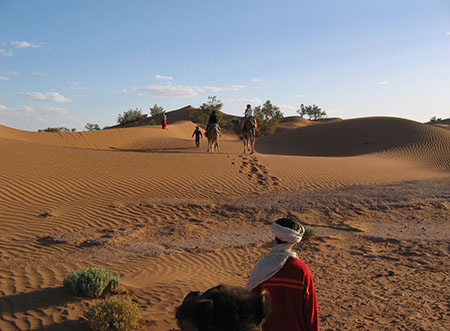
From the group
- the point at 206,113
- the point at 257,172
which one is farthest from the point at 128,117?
the point at 257,172

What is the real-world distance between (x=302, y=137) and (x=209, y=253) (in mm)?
33447

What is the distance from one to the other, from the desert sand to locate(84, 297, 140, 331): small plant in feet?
0.91

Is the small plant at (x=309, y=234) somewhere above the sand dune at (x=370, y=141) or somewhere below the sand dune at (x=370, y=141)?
below

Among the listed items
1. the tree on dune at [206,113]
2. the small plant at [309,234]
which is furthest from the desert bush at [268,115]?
the small plant at [309,234]

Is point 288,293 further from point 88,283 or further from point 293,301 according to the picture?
point 88,283

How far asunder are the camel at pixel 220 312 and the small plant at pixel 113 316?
10.8ft

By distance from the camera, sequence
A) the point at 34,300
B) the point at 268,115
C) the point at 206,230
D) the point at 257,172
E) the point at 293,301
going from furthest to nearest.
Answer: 1. the point at 268,115
2. the point at 257,172
3. the point at 206,230
4. the point at 34,300
5. the point at 293,301

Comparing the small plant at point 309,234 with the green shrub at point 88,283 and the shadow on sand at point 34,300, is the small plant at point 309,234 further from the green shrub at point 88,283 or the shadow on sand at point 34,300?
the shadow on sand at point 34,300

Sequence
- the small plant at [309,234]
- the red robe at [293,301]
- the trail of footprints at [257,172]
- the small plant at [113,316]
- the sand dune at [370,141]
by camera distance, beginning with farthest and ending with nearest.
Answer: the sand dune at [370,141] < the trail of footprints at [257,172] < the small plant at [309,234] < the small plant at [113,316] < the red robe at [293,301]

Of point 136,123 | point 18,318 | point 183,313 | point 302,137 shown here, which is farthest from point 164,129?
point 183,313

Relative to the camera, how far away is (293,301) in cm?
276

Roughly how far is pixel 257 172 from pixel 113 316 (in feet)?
41.8

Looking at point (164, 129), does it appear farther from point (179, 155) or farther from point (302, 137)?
point (179, 155)

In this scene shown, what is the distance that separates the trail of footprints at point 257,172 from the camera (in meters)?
15.6
